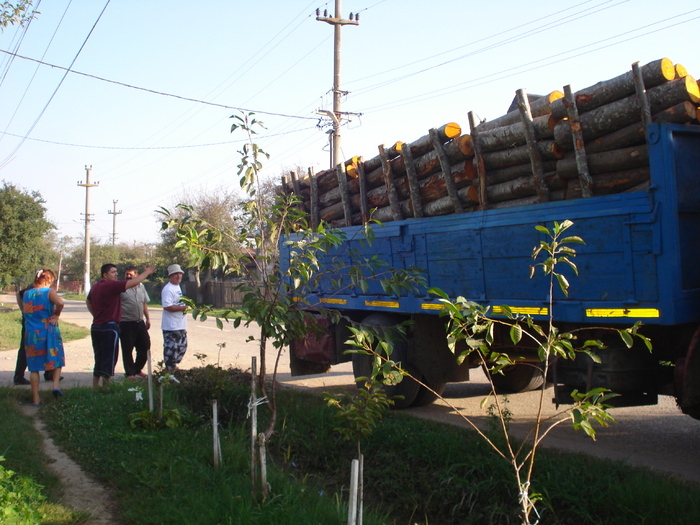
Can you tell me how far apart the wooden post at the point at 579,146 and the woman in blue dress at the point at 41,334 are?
601 centimetres

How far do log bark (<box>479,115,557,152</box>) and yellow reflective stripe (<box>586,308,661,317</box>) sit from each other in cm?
173

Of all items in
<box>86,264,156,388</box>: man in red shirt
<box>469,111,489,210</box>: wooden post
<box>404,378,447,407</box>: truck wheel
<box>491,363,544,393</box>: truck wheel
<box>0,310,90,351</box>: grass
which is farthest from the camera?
<box>0,310,90,351</box>: grass

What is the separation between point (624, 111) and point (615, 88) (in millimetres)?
245

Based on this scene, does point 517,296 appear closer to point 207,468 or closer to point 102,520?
point 207,468

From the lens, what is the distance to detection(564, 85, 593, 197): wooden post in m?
5.83

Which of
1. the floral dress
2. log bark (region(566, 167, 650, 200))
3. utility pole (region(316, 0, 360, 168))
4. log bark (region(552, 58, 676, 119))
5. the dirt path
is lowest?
the dirt path

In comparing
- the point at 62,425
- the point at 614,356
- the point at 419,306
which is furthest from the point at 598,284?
the point at 62,425

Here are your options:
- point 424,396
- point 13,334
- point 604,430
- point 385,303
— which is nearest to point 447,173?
point 385,303

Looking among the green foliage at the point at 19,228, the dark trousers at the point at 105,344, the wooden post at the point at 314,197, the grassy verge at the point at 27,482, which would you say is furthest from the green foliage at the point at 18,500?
the green foliage at the point at 19,228

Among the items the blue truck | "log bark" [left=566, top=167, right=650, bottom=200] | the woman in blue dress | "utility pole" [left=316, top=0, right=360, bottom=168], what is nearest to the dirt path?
the blue truck

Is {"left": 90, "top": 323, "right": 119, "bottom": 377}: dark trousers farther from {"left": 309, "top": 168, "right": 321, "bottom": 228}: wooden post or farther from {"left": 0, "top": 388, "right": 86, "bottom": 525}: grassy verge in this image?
{"left": 309, "top": 168, "right": 321, "bottom": 228}: wooden post

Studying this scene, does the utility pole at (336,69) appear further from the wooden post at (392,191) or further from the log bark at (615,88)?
the log bark at (615,88)

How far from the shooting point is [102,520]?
4.38 m

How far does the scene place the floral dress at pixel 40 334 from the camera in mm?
8094
